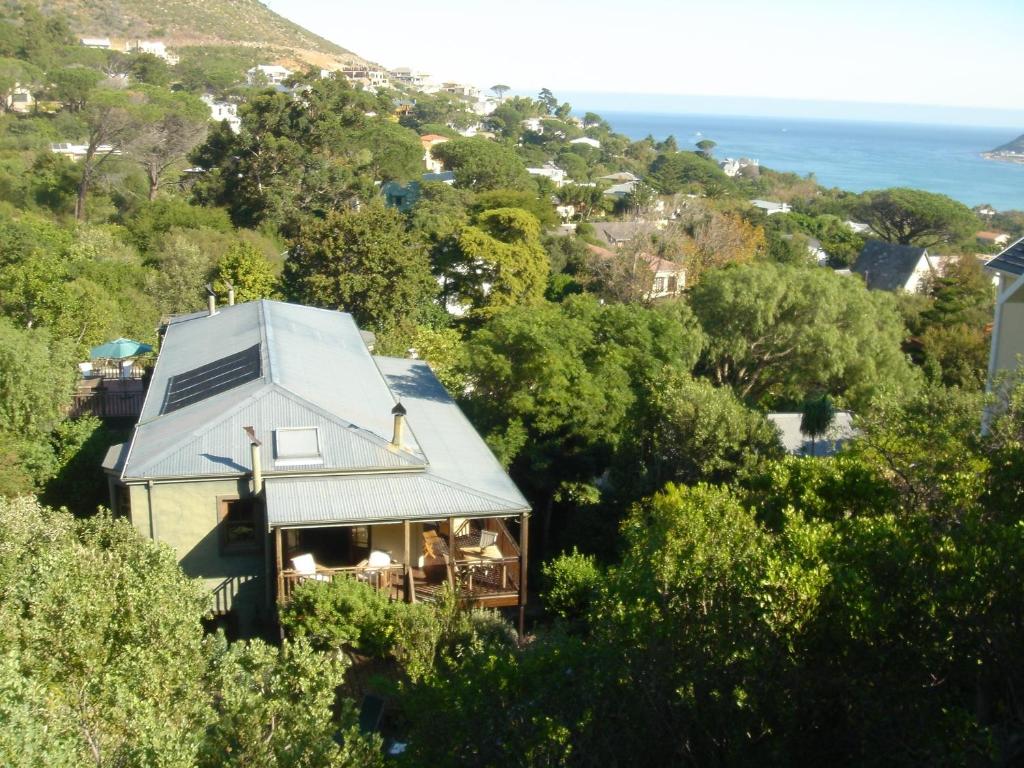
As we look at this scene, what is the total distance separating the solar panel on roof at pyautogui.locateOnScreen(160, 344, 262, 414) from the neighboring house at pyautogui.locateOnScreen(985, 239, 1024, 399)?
12130 millimetres

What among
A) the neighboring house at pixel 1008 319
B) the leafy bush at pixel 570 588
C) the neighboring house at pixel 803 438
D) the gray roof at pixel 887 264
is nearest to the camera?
the neighboring house at pixel 1008 319

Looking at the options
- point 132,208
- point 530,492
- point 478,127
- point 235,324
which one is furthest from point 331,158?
point 478,127

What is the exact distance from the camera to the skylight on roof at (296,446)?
14203mm

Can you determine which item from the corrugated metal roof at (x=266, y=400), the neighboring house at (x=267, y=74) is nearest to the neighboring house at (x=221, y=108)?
the neighboring house at (x=267, y=74)

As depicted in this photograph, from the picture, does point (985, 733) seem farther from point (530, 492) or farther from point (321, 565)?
point (530, 492)

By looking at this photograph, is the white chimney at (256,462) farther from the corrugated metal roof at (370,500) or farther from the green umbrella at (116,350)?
the green umbrella at (116,350)

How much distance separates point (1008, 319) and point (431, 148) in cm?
8340

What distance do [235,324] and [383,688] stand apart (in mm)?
12863

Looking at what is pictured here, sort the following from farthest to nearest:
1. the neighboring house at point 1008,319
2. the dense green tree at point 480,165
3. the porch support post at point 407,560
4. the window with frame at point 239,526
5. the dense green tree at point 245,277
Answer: the dense green tree at point 480,165, the dense green tree at point 245,277, the window with frame at point 239,526, the porch support post at point 407,560, the neighboring house at point 1008,319

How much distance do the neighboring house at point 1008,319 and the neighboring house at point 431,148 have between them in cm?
8263

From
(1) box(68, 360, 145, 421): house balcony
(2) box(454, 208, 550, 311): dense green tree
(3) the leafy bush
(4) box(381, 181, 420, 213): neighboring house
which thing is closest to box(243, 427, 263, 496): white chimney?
(3) the leafy bush

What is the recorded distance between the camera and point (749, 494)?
1169 centimetres

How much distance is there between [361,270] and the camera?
1176 inches

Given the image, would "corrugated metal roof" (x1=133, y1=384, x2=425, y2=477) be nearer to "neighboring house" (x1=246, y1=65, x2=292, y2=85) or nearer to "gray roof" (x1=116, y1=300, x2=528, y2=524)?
"gray roof" (x1=116, y1=300, x2=528, y2=524)
